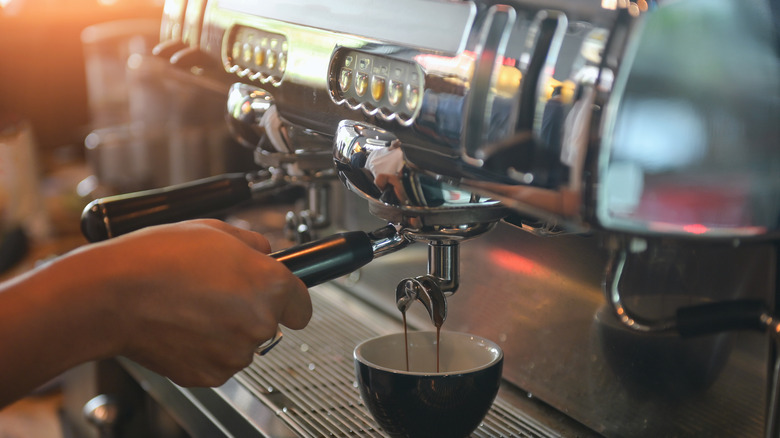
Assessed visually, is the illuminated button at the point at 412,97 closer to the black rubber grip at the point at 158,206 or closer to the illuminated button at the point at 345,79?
the illuminated button at the point at 345,79

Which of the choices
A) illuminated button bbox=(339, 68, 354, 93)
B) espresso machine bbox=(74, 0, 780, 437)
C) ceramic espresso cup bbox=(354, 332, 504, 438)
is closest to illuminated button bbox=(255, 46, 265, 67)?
espresso machine bbox=(74, 0, 780, 437)

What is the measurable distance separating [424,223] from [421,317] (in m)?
0.34

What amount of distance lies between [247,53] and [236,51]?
0.02m

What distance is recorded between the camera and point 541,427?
59cm

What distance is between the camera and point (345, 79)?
0.50m

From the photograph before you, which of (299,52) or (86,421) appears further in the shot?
(86,421)

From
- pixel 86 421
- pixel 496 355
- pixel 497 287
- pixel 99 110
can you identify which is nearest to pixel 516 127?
pixel 496 355

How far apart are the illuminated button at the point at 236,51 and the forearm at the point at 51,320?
0.89ft

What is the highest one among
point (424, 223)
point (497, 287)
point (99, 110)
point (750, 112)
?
point (750, 112)

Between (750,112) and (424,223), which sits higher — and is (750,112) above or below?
above

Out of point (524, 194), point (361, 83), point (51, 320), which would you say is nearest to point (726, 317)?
point (524, 194)

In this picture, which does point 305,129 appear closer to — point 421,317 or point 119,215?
point 119,215

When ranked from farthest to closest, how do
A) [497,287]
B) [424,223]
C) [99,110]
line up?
[99,110]
[497,287]
[424,223]

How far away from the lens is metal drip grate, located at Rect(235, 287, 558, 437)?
22.7 inches
